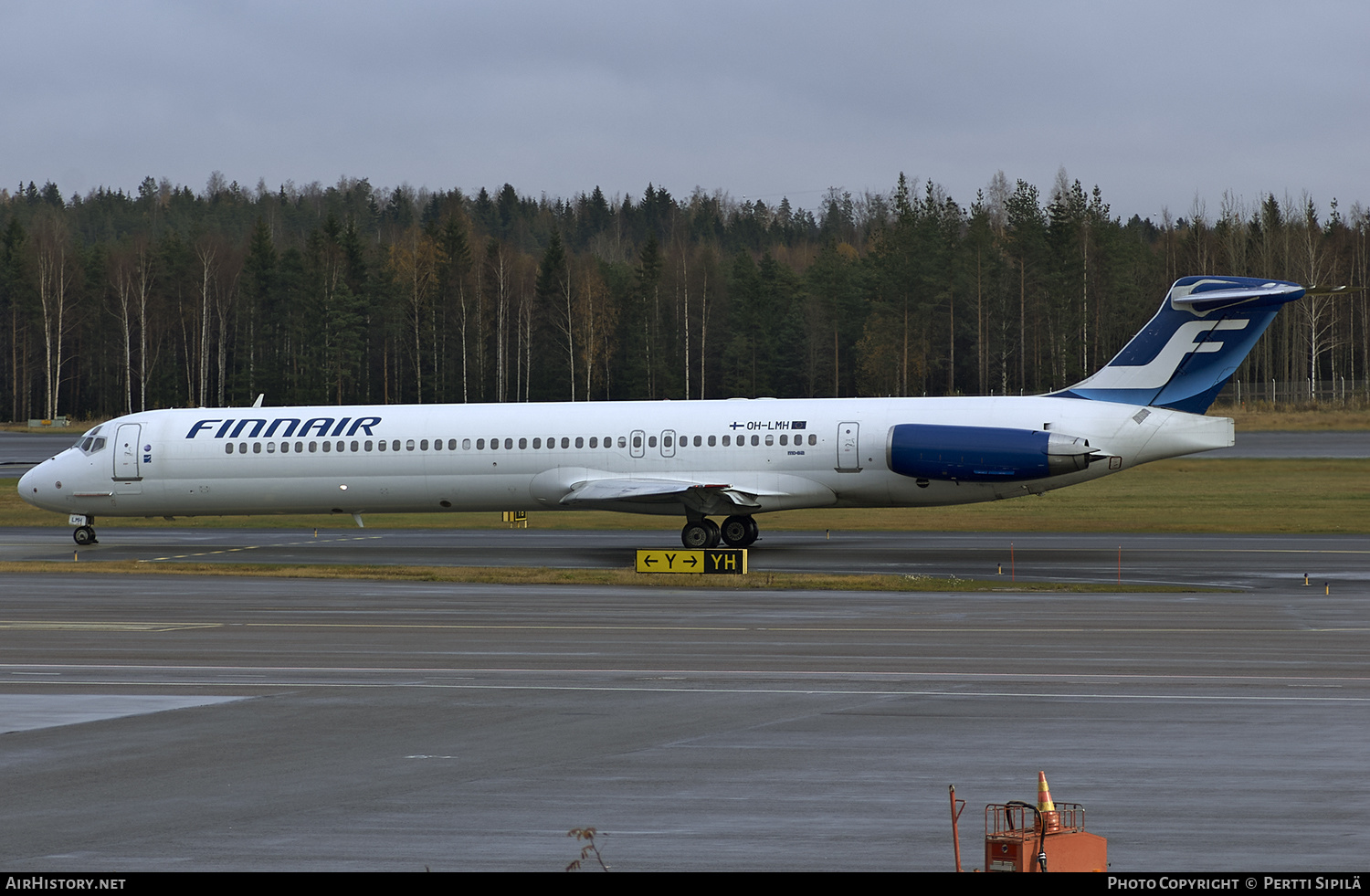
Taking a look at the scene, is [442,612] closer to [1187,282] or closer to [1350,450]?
[1187,282]

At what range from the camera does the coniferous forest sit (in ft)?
316

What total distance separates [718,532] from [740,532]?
2.96ft

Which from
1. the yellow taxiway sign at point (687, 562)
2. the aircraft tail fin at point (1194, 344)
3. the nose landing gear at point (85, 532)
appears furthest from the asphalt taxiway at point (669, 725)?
the nose landing gear at point (85, 532)

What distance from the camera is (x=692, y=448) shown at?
32.6 meters

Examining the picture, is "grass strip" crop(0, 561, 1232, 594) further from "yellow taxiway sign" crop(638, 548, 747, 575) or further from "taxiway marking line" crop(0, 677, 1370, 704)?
"taxiway marking line" crop(0, 677, 1370, 704)

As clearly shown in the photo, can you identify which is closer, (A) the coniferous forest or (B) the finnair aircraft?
(B) the finnair aircraft

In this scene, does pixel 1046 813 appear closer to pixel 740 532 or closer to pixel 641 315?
pixel 740 532

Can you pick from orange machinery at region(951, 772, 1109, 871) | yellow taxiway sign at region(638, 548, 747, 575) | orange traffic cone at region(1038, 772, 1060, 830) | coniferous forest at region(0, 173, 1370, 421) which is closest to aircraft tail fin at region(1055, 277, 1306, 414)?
yellow taxiway sign at region(638, 548, 747, 575)

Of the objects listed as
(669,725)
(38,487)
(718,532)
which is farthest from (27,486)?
(669,725)

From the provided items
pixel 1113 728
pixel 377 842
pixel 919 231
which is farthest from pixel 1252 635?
pixel 919 231

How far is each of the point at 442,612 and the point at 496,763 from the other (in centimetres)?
1133

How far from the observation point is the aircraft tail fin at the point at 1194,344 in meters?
30.4

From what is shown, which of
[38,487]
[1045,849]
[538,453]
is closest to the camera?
[1045,849]

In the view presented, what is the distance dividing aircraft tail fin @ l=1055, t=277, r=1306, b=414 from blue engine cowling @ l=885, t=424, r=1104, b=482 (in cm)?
200
